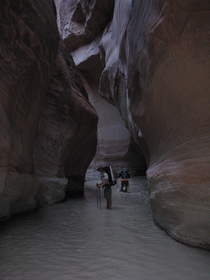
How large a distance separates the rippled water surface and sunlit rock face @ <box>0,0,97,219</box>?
2.97ft

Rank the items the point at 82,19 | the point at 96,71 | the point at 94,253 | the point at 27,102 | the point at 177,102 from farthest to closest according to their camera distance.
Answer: the point at 96,71 < the point at 82,19 < the point at 27,102 < the point at 177,102 < the point at 94,253

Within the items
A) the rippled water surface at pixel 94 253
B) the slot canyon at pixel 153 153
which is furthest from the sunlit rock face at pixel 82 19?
the rippled water surface at pixel 94 253

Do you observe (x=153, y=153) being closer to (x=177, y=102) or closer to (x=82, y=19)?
(x=177, y=102)

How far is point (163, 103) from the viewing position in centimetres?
445

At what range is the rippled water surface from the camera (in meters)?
2.51

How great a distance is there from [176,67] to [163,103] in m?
0.79

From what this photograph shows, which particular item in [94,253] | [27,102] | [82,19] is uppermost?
[82,19]

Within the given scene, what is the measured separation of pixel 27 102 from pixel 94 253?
356cm

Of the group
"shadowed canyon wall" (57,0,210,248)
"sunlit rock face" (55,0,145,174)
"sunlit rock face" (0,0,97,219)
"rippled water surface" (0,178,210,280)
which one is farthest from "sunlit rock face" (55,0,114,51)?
"rippled water surface" (0,178,210,280)

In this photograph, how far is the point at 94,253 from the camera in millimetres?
3109

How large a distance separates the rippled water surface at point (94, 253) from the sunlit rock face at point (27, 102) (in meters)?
0.91

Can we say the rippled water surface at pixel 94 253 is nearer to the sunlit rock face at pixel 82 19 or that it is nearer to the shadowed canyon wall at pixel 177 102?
the shadowed canyon wall at pixel 177 102

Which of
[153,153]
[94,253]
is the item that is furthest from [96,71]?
[94,253]

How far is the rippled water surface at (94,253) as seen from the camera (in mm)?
2508
